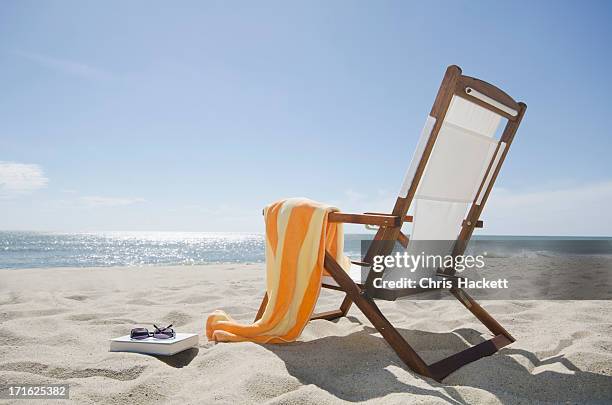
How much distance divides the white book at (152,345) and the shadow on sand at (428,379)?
1.52 ft

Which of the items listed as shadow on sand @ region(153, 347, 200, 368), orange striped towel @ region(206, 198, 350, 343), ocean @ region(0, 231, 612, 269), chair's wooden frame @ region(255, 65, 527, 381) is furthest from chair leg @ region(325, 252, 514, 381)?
ocean @ region(0, 231, 612, 269)

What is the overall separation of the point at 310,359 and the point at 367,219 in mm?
766

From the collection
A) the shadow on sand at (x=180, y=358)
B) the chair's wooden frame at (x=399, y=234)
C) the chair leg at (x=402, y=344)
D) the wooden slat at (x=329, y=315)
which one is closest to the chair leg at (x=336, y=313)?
the wooden slat at (x=329, y=315)

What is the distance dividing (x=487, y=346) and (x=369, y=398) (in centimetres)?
109

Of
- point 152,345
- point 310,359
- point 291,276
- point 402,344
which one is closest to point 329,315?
point 291,276

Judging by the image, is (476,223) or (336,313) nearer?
→ (476,223)

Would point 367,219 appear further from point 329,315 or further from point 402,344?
point 329,315

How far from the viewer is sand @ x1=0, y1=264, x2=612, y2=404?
177 centimetres

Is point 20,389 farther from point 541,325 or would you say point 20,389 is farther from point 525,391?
point 541,325

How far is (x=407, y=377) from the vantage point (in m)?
1.99

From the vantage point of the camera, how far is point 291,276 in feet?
8.23

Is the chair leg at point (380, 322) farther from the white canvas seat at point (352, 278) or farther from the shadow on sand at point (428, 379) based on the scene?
the white canvas seat at point (352, 278)

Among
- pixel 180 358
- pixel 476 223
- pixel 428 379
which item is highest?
pixel 476 223

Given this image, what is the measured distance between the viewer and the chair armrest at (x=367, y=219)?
216cm
